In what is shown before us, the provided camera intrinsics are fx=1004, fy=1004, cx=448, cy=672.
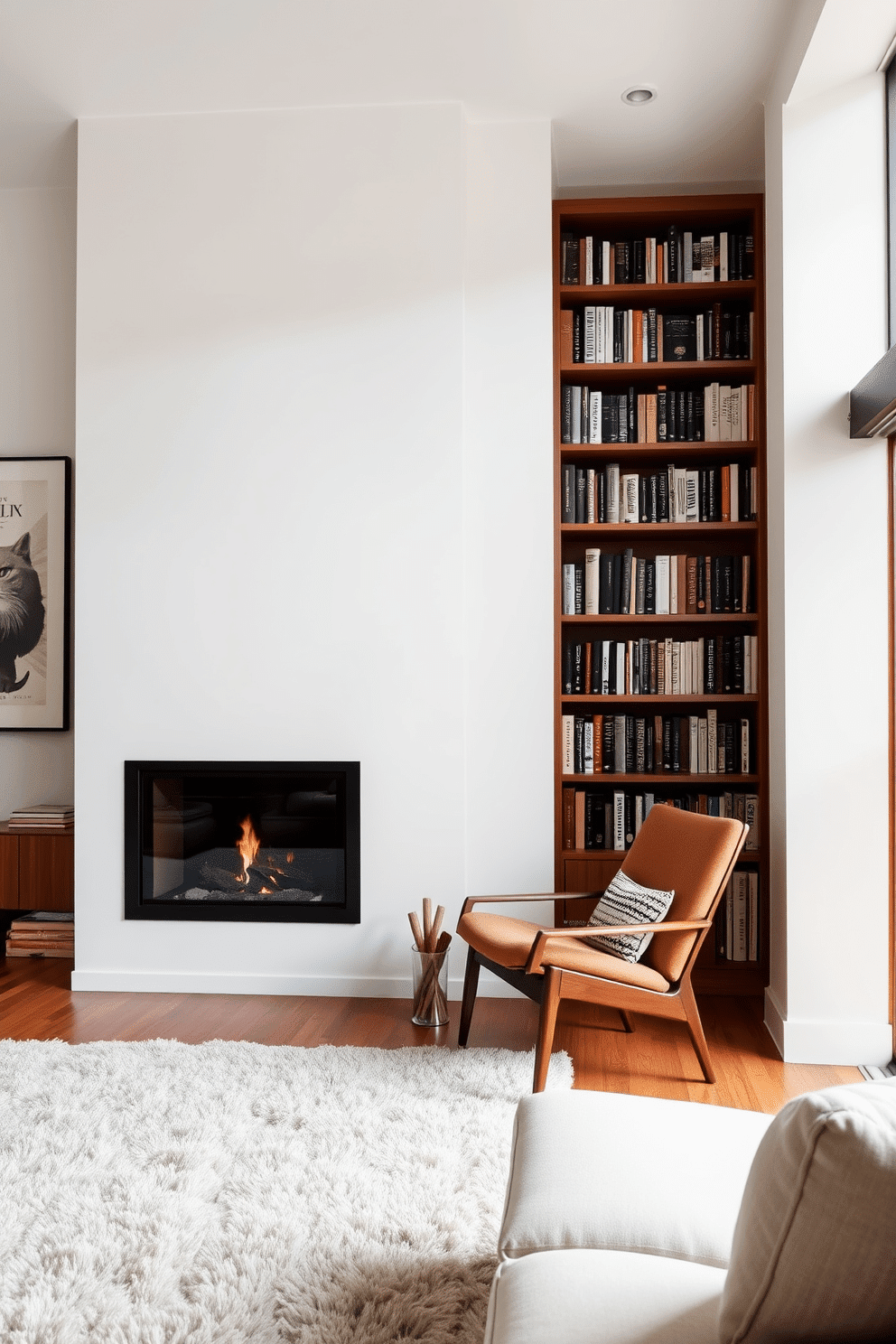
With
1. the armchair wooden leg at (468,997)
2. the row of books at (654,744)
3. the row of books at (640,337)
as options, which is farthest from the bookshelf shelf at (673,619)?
the armchair wooden leg at (468,997)

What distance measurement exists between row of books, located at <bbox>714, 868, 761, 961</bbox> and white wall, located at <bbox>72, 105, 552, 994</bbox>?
0.81 m

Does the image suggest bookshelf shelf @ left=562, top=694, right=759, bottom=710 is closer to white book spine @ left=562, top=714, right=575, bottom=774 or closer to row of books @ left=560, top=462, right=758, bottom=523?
white book spine @ left=562, top=714, right=575, bottom=774

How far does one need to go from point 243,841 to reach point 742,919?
6.58 feet

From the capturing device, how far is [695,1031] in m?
3.00

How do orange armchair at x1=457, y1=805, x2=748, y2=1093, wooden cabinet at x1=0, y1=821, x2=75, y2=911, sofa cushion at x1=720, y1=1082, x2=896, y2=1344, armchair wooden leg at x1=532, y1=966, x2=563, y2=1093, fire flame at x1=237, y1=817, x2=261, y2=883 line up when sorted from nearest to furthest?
1. sofa cushion at x1=720, y1=1082, x2=896, y2=1344
2. armchair wooden leg at x1=532, y1=966, x2=563, y2=1093
3. orange armchair at x1=457, y1=805, x2=748, y2=1093
4. fire flame at x1=237, y1=817, x2=261, y2=883
5. wooden cabinet at x1=0, y1=821, x2=75, y2=911

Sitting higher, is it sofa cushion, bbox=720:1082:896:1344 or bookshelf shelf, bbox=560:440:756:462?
bookshelf shelf, bbox=560:440:756:462

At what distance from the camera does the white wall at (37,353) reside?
14.8 ft

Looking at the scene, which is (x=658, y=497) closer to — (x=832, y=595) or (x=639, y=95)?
(x=832, y=595)

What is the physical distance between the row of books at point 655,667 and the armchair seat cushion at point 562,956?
124 centimetres

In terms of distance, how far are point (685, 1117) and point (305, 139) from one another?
3673 mm

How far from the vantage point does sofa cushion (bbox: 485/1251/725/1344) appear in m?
1.10

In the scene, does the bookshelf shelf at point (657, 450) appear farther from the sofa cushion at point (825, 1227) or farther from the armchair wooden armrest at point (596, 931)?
the sofa cushion at point (825, 1227)

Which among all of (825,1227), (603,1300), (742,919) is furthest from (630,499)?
(825,1227)

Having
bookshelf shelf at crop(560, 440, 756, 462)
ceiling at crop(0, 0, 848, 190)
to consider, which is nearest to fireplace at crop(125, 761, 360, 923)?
bookshelf shelf at crop(560, 440, 756, 462)
